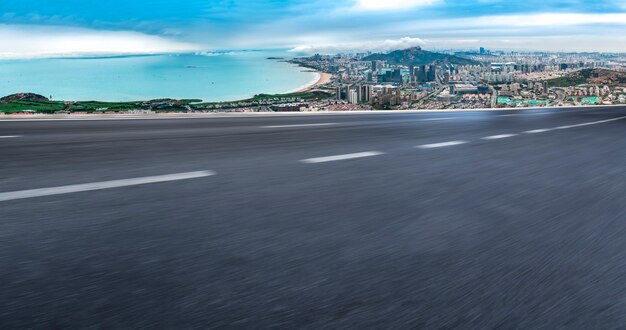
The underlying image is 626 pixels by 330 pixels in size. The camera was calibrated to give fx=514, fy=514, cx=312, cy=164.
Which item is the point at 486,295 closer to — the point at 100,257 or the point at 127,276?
the point at 127,276

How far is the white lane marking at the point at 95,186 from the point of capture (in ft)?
8.54

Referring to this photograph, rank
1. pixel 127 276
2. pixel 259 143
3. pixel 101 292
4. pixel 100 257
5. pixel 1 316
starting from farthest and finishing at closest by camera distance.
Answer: pixel 259 143, pixel 100 257, pixel 127 276, pixel 101 292, pixel 1 316

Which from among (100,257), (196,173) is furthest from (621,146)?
(100,257)

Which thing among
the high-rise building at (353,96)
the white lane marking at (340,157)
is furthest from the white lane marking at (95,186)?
the high-rise building at (353,96)

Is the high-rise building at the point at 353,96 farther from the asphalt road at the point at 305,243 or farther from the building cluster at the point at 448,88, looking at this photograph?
the asphalt road at the point at 305,243

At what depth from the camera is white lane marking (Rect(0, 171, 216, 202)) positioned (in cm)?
260

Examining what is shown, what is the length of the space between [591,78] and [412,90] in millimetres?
32689

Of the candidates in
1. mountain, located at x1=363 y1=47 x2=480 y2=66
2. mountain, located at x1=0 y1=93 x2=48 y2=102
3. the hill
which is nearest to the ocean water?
mountain, located at x1=0 y1=93 x2=48 y2=102

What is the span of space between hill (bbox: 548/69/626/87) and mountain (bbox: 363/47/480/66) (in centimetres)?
1337

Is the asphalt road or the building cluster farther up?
the building cluster

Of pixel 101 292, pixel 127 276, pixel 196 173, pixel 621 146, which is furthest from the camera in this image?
pixel 621 146

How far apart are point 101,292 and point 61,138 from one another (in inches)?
186

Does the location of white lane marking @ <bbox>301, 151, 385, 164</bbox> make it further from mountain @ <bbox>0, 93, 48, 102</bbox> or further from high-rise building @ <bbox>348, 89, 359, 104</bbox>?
high-rise building @ <bbox>348, 89, 359, 104</bbox>

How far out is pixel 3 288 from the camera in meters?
1.40
